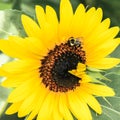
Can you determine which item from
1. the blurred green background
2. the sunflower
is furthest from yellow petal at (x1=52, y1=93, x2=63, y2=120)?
the blurred green background

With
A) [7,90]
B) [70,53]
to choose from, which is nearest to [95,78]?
[70,53]

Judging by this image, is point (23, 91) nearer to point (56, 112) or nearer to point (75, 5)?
point (56, 112)

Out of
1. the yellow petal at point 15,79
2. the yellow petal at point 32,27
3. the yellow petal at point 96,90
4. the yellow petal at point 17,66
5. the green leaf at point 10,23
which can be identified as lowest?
the yellow petal at point 96,90

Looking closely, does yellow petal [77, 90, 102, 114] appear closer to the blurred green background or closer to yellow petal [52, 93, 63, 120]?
yellow petal [52, 93, 63, 120]

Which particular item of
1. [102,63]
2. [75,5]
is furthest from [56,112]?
[75,5]

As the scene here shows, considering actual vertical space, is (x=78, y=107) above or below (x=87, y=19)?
below

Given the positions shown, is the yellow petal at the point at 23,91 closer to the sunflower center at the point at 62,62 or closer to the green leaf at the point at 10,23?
the sunflower center at the point at 62,62

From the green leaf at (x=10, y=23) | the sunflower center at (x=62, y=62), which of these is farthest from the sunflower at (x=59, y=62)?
the green leaf at (x=10, y=23)

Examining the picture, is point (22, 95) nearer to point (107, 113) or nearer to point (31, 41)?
point (31, 41)
